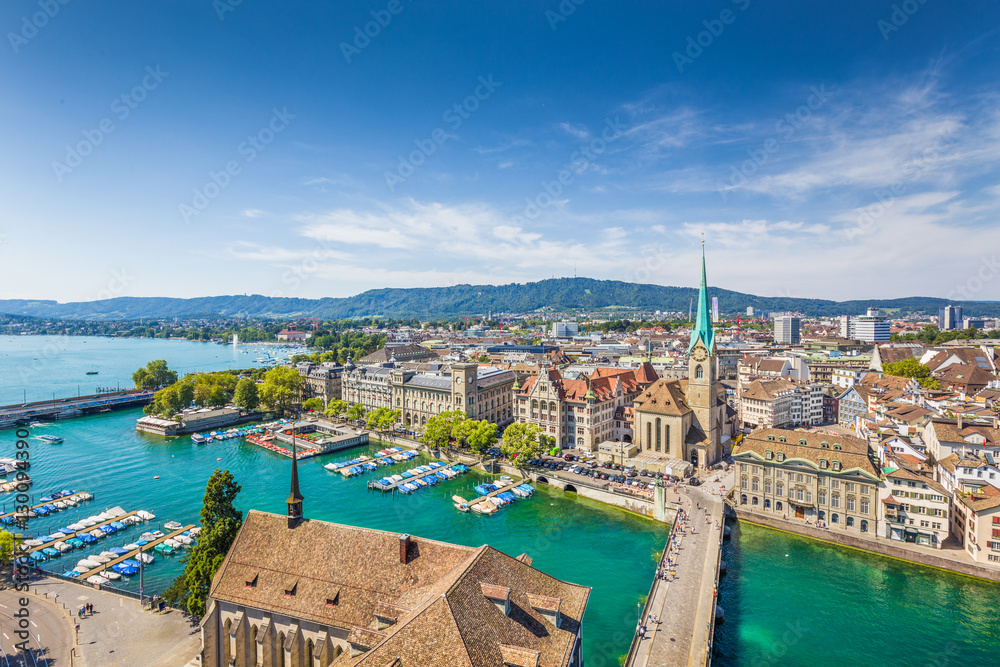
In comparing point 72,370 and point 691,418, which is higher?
point 691,418

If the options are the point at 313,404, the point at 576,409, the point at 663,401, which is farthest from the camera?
the point at 313,404

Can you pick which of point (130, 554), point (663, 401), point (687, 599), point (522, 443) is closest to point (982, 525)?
point (687, 599)

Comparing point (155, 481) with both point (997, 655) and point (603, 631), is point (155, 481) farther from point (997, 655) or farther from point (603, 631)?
point (997, 655)

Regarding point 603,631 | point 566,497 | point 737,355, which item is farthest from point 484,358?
point 603,631

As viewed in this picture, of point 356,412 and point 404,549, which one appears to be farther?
point 356,412

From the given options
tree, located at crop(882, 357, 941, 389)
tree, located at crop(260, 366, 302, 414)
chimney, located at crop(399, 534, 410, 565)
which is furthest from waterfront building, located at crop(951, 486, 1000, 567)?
tree, located at crop(260, 366, 302, 414)

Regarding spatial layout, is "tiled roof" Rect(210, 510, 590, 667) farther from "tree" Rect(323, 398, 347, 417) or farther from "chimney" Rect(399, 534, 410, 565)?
"tree" Rect(323, 398, 347, 417)

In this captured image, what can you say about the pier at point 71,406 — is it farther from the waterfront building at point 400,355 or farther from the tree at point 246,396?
the waterfront building at point 400,355

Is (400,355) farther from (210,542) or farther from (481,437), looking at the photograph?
(210,542)
